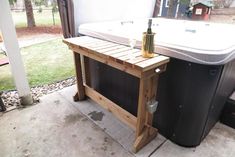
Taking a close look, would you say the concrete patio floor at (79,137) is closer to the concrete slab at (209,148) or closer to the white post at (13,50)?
the concrete slab at (209,148)

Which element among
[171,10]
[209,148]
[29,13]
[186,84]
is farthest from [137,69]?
[29,13]

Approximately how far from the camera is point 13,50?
167 centimetres

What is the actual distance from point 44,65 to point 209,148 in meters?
2.77

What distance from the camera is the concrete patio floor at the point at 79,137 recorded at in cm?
139

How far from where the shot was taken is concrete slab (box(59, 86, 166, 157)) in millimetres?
1453

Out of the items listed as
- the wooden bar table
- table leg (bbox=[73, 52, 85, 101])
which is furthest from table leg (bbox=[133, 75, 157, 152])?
table leg (bbox=[73, 52, 85, 101])

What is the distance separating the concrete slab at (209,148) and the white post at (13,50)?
4.93 feet

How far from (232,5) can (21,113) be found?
124 inches

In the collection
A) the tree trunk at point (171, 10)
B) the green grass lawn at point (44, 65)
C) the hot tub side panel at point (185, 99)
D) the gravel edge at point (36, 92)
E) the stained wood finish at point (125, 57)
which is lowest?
the gravel edge at point (36, 92)

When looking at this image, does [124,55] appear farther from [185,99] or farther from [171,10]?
[171,10]

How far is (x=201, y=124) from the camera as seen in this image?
134 centimetres

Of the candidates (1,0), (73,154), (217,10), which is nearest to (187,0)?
(217,10)

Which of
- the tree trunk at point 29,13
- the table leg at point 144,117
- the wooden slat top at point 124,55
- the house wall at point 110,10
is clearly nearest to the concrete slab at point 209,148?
the table leg at point 144,117

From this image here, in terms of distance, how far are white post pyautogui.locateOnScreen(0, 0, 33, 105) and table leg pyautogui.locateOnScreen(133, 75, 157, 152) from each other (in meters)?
1.30
